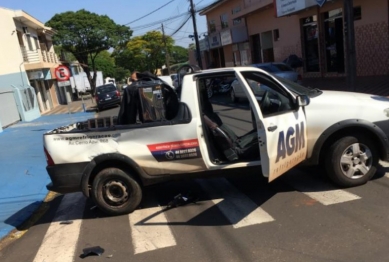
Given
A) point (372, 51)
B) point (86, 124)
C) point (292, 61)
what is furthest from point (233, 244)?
point (292, 61)

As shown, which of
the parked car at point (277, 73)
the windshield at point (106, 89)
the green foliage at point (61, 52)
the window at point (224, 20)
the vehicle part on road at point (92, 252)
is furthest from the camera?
the green foliage at point (61, 52)

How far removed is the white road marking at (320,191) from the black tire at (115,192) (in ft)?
7.54

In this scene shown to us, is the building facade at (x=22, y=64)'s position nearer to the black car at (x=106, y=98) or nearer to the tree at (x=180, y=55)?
the black car at (x=106, y=98)

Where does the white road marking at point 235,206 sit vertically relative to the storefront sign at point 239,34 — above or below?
below

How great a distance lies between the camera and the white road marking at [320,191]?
5069mm

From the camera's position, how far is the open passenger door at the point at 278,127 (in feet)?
15.7

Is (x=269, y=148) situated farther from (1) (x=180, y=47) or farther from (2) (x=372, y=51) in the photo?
(1) (x=180, y=47)

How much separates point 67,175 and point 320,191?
3438 millimetres

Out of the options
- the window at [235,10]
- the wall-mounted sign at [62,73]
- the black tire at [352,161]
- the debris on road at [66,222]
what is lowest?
the debris on road at [66,222]

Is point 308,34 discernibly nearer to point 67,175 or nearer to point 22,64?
point 22,64

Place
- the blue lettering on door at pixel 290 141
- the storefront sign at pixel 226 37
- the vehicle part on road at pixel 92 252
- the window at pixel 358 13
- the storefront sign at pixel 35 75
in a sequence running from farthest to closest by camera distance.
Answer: the storefront sign at pixel 226 37
the storefront sign at pixel 35 75
the window at pixel 358 13
the blue lettering on door at pixel 290 141
the vehicle part on road at pixel 92 252

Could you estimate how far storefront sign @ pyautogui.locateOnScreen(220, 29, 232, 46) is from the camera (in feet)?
110

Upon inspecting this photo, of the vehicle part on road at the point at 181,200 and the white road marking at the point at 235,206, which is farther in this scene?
the vehicle part on road at the point at 181,200

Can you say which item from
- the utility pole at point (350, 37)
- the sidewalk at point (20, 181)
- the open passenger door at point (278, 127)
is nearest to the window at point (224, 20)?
the sidewalk at point (20, 181)
